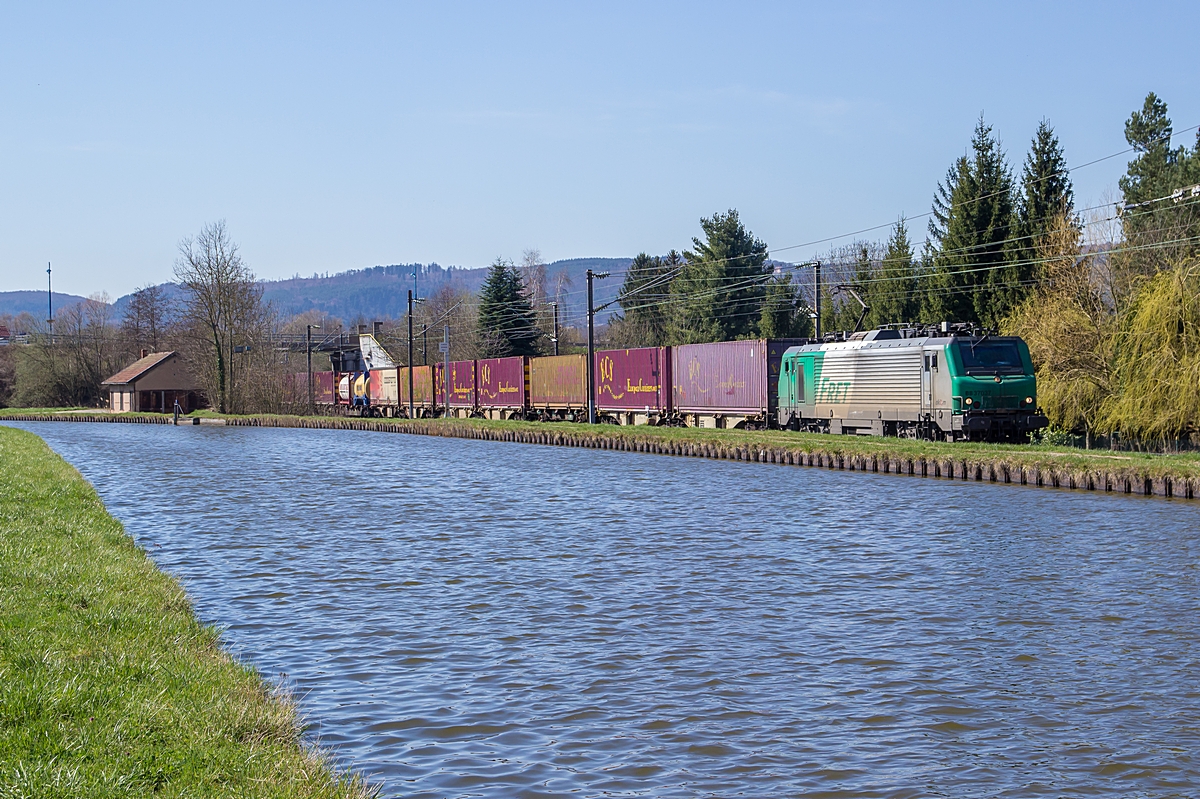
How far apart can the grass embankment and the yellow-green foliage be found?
1030 inches

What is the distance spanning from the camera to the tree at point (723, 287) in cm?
8981

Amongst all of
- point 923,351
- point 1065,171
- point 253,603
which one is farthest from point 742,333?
point 253,603

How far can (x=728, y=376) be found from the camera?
44094 mm

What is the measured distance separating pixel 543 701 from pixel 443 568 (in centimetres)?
656

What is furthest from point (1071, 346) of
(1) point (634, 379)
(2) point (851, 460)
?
(1) point (634, 379)

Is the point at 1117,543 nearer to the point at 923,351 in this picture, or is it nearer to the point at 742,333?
the point at 923,351

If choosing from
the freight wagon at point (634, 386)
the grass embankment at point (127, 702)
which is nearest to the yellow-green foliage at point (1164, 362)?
the freight wagon at point (634, 386)

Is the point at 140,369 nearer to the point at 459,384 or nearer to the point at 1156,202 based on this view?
the point at 459,384

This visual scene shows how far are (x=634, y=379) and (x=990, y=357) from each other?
20798 millimetres

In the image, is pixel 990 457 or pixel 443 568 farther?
pixel 990 457

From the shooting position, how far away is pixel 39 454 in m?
37.0

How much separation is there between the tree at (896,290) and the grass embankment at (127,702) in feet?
174

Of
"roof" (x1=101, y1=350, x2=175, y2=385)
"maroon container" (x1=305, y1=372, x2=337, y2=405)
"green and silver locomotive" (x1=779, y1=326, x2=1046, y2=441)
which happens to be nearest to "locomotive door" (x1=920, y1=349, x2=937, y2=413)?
"green and silver locomotive" (x1=779, y1=326, x2=1046, y2=441)

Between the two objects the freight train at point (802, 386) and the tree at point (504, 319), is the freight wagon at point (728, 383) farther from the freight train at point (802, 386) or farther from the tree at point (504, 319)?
the tree at point (504, 319)
